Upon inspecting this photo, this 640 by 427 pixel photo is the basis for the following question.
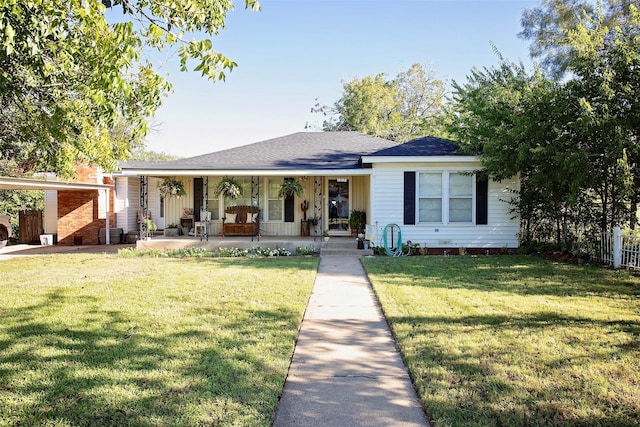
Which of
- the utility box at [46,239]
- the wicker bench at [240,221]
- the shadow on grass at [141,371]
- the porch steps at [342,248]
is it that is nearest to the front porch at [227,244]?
the porch steps at [342,248]

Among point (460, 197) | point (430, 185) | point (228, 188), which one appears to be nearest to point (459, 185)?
point (460, 197)

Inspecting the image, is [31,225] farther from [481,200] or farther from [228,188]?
[481,200]

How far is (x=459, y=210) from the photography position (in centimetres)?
1317

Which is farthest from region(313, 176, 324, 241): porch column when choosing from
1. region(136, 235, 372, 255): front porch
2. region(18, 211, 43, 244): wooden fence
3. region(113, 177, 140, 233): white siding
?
region(18, 211, 43, 244): wooden fence

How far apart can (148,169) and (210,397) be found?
39.1 ft

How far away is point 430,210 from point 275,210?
5942 millimetres

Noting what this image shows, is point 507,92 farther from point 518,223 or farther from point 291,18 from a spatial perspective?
point 291,18

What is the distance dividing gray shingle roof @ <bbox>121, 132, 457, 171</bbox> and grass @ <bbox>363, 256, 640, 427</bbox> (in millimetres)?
5656

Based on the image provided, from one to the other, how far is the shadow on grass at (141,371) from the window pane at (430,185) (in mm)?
8387

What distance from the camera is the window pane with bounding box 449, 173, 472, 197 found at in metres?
13.1

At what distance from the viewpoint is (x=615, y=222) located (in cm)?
1037

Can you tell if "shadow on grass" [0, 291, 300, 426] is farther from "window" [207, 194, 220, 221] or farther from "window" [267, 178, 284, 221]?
"window" [207, 194, 220, 221]

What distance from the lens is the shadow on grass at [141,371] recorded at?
3195mm

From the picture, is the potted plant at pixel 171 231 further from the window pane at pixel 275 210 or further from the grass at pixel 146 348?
the grass at pixel 146 348
